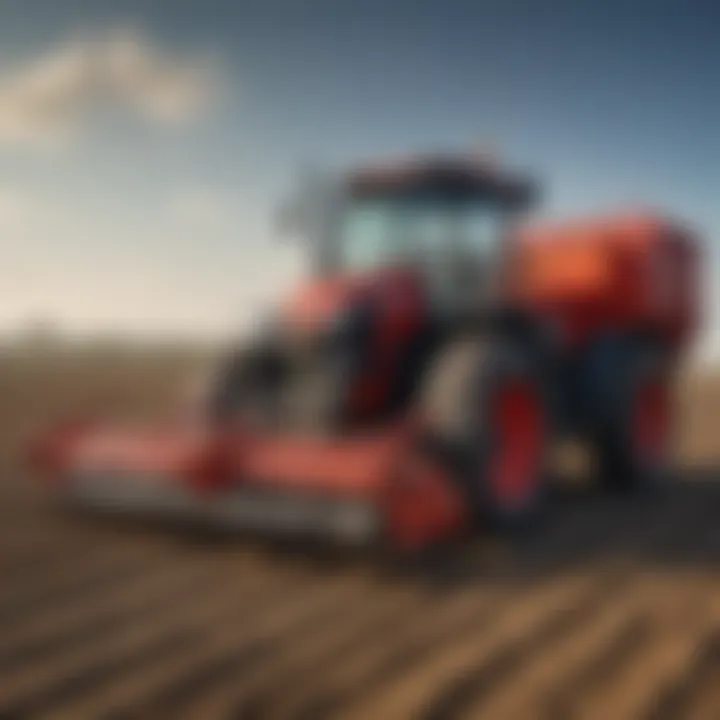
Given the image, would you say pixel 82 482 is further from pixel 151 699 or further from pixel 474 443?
pixel 151 699

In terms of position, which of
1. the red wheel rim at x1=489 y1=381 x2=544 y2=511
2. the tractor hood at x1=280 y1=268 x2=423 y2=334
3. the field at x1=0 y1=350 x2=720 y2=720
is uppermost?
the tractor hood at x1=280 y1=268 x2=423 y2=334

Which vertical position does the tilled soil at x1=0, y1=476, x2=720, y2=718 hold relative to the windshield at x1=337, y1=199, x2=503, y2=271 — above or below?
below

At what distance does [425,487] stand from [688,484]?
12.8 feet

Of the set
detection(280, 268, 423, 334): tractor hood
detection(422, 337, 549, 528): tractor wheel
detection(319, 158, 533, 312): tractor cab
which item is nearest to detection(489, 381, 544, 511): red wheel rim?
detection(422, 337, 549, 528): tractor wheel

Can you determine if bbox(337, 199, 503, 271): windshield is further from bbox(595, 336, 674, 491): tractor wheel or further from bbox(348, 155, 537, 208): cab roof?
bbox(595, 336, 674, 491): tractor wheel

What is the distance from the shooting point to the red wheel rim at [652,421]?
300 inches

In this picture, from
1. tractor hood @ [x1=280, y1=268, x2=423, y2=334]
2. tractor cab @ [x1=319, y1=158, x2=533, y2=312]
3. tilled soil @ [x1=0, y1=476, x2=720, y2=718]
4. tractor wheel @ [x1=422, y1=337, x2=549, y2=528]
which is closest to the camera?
tilled soil @ [x1=0, y1=476, x2=720, y2=718]

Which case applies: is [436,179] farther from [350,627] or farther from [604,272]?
[350,627]

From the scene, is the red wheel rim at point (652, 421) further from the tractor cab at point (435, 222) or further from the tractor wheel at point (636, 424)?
the tractor cab at point (435, 222)

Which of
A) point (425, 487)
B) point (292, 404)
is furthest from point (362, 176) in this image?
point (425, 487)

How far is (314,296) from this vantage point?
5.57m

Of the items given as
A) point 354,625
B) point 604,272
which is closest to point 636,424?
point 604,272

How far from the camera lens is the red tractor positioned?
4.62m

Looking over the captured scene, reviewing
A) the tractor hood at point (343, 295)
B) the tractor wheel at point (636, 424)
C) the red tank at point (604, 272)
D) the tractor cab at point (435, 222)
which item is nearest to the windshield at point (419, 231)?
the tractor cab at point (435, 222)
